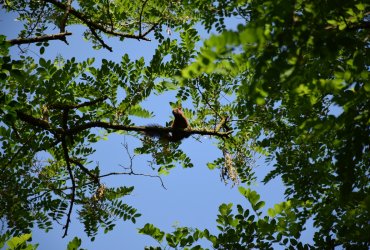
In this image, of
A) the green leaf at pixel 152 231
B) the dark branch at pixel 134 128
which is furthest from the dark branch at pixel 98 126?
the green leaf at pixel 152 231

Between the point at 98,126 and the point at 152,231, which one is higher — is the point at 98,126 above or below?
above

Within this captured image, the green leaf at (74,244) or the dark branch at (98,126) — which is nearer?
the green leaf at (74,244)

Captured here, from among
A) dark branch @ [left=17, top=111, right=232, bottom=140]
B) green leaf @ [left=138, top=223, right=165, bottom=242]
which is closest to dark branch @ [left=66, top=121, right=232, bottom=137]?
dark branch @ [left=17, top=111, right=232, bottom=140]

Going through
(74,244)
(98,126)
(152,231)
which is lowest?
(74,244)

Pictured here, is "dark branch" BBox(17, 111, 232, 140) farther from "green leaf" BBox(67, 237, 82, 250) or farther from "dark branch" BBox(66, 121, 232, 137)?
"green leaf" BBox(67, 237, 82, 250)

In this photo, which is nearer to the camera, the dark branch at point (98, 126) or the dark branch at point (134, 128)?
the dark branch at point (98, 126)

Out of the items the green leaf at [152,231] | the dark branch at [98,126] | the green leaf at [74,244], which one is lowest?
the green leaf at [74,244]

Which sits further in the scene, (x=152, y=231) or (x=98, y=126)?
(x=98, y=126)

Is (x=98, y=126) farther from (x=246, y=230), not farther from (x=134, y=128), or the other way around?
(x=246, y=230)

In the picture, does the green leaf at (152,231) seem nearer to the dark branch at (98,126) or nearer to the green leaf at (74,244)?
the green leaf at (74,244)

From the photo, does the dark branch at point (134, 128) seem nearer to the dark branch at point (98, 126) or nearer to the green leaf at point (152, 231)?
the dark branch at point (98, 126)

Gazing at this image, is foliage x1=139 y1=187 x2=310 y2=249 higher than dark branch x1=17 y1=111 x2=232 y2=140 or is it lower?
lower

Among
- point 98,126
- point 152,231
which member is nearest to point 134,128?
point 98,126

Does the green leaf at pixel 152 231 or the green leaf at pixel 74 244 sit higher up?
the green leaf at pixel 152 231
